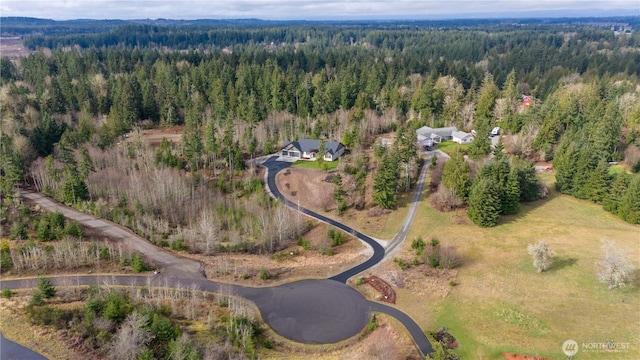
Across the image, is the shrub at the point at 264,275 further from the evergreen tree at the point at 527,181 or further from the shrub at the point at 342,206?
the evergreen tree at the point at 527,181

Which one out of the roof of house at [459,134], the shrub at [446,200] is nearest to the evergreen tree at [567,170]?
the shrub at [446,200]

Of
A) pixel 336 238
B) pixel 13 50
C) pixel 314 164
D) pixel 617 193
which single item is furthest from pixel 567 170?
pixel 13 50

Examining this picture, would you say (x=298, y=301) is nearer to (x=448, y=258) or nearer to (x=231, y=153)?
(x=448, y=258)

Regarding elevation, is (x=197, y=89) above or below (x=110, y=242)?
above

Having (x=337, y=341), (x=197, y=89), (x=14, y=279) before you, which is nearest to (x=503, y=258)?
(x=337, y=341)

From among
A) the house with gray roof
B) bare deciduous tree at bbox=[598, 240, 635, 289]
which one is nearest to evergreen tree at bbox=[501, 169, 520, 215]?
bare deciduous tree at bbox=[598, 240, 635, 289]

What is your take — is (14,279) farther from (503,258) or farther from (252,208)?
(503,258)

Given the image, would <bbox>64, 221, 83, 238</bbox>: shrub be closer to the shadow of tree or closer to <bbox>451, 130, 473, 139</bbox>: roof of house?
the shadow of tree
